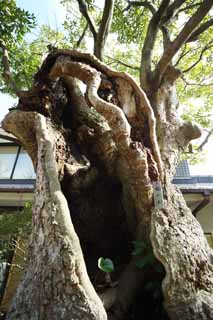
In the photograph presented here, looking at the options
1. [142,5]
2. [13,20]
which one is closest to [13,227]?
[13,20]

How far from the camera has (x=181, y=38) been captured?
2986 mm

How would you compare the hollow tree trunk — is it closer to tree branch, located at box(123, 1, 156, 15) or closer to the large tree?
the large tree

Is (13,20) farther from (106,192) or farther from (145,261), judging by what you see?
(145,261)

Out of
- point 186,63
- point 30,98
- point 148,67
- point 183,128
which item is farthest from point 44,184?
point 186,63

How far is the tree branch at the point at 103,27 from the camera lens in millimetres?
3627

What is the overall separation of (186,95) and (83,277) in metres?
6.12

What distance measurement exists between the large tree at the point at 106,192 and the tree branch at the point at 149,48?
2 cm

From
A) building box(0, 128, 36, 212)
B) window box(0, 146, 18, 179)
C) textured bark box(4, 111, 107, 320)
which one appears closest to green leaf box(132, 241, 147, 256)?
textured bark box(4, 111, 107, 320)

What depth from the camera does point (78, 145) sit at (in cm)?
298

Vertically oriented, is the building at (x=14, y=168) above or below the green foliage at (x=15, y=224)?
above

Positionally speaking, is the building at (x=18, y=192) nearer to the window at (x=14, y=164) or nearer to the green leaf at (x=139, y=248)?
the window at (x=14, y=164)

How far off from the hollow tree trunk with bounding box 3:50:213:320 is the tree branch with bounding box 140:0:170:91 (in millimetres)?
285

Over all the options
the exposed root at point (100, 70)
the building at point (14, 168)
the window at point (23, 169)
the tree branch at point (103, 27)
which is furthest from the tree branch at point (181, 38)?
the window at point (23, 169)

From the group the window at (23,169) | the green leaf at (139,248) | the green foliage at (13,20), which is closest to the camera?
the green leaf at (139,248)
